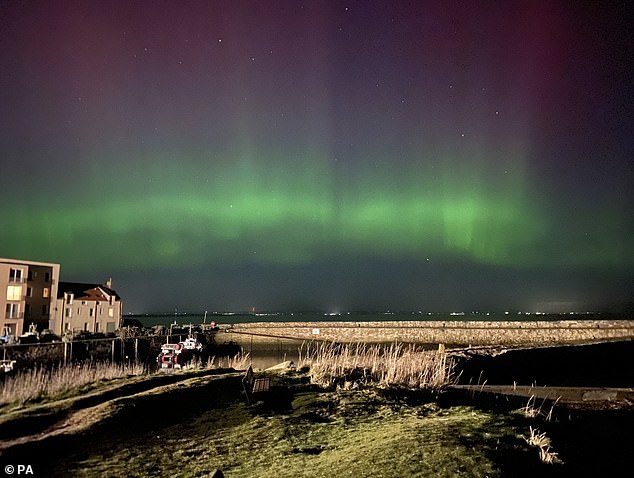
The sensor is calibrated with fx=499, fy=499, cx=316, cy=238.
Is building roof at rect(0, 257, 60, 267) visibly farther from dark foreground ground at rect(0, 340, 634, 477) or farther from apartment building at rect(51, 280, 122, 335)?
dark foreground ground at rect(0, 340, 634, 477)

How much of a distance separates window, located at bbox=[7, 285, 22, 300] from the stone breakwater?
88.2 ft

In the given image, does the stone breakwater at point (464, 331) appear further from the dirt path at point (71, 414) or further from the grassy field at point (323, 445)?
the grassy field at point (323, 445)

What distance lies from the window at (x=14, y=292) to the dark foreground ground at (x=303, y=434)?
5635 centimetres

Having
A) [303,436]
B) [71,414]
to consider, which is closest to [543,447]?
[303,436]

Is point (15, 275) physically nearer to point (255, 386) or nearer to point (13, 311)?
point (13, 311)

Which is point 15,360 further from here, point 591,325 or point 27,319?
point 591,325

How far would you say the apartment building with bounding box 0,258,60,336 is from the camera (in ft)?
194

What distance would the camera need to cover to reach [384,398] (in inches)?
457

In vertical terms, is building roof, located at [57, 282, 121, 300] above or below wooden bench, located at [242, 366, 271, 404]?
above

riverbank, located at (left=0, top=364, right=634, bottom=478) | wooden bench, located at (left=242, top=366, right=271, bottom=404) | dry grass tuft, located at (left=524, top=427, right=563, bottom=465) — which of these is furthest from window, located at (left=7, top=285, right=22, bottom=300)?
dry grass tuft, located at (left=524, top=427, right=563, bottom=465)

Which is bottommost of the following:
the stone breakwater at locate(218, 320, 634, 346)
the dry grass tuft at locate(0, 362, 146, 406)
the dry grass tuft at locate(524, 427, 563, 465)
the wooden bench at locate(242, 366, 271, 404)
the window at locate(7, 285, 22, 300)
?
the stone breakwater at locate(218, 320, 634, 346)

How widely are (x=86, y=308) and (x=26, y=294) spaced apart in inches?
373

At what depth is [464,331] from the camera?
70.1 m

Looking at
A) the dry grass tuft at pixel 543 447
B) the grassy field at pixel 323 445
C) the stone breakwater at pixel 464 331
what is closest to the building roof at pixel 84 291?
the stone breakwater at pixel 464 331
